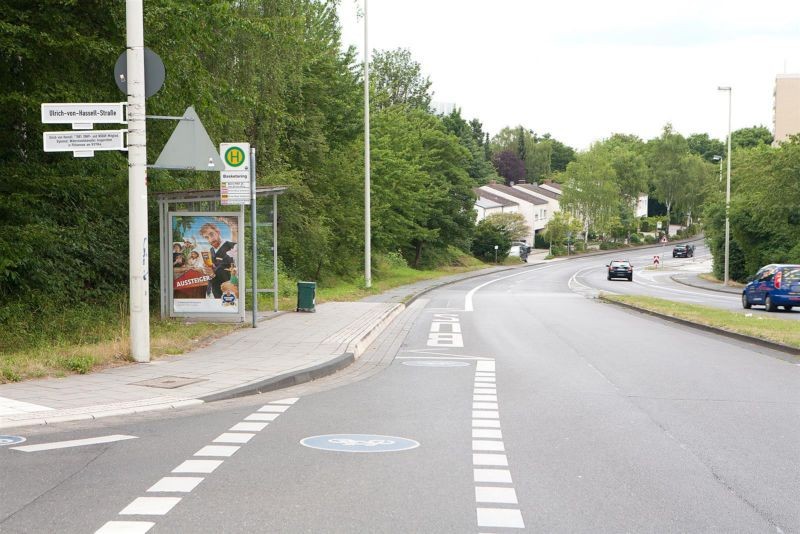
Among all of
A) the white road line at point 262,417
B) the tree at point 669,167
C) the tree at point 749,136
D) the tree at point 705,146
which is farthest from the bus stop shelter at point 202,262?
the tree at point 705,146

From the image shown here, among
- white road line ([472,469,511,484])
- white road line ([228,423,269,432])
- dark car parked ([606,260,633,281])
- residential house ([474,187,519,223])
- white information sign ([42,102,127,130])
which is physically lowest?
dark car parked ([606,260,633,281])

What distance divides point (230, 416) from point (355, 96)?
37.7 metres

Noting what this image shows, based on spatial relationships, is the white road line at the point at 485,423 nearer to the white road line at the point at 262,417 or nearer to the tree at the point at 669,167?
the white road line at the point at 262,417

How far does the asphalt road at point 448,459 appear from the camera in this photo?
17.6 ft

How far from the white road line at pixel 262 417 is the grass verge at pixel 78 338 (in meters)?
3.39

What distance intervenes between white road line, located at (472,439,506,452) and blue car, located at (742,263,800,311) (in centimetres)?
2618

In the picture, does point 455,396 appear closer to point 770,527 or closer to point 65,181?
point 770,527

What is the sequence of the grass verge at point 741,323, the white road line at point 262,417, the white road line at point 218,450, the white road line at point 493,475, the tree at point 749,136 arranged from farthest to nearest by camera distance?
the tree at point 749,136 < the grass verge at point 741,323 < the white road line at point 262,417 < the white road line at point 218,450 < the white road line at point 493,475

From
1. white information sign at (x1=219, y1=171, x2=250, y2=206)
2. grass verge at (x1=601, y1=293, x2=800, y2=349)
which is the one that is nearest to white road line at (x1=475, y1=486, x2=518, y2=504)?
grass verge at (x1=601, y1=293, x2=800, y2=349)

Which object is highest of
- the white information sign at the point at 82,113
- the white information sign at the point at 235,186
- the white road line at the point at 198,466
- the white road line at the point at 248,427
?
the white information sign at the point at 82,113

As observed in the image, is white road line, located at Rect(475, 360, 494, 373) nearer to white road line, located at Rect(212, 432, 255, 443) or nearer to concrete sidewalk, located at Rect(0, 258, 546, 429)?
concrete sidewalk, located at Rect(0, 258, 546, 429)

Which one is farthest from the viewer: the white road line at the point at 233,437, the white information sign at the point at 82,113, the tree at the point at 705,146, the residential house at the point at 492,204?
the tree at the point at 705,146

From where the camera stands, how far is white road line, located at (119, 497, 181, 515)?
5353 millimetres

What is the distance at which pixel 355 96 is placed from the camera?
45.2 m
